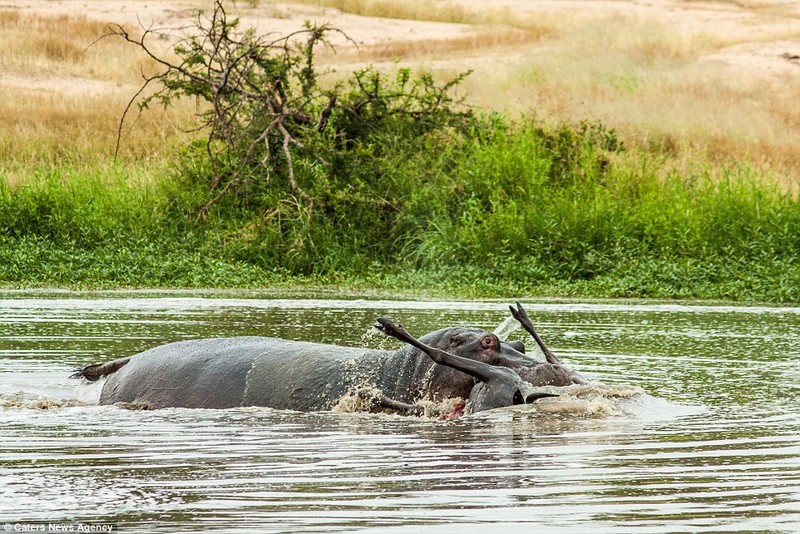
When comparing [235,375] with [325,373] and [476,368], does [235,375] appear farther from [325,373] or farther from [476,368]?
[476,368]

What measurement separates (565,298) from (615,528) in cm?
874

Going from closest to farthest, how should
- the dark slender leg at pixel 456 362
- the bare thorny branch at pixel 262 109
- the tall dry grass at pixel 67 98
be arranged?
1. the dark slender leg at pixel 456 362
2. the bare thorny branch at pixel 262 109
3. the tall dry grass at pixel 67 98

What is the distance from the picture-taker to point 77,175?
660 inches

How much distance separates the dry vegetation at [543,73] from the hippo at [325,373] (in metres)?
11.8

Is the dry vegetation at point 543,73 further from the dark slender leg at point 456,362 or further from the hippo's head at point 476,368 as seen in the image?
the dark slender leg at point 456,362

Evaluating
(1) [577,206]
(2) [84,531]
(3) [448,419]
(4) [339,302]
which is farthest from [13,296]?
(2) [84,531]

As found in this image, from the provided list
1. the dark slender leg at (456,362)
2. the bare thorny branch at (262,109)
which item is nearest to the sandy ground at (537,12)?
the bare thorny branch at (262,109)

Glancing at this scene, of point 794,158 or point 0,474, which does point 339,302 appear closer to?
point 0,474

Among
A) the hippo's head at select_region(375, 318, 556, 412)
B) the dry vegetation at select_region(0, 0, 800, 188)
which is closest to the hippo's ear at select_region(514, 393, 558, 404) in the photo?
the hippo's head at select_region(375, 318, 556, 412)

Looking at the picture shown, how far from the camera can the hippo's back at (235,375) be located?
6746 millimetres

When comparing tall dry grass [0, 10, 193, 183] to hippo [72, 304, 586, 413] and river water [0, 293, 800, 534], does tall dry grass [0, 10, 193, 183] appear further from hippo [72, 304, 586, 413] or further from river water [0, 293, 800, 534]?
hippo [72, 304, 586, 413]

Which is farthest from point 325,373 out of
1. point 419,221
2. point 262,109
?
point 262,109

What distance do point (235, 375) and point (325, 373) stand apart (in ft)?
1.62

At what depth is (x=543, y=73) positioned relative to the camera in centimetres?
2862
